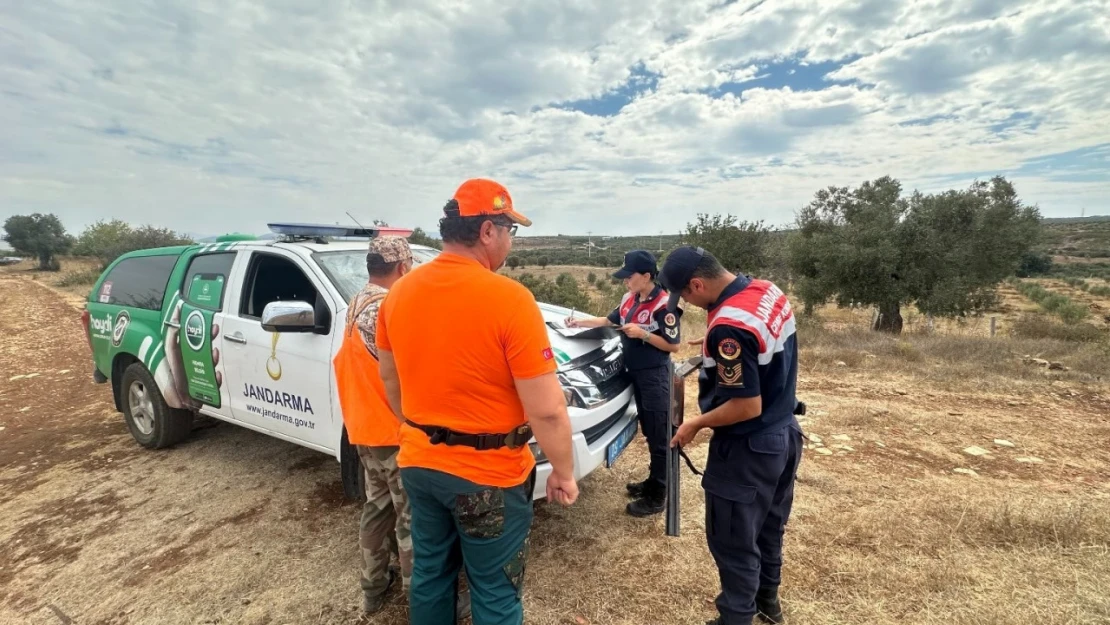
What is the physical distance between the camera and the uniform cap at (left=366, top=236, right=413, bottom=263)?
238 centimetres

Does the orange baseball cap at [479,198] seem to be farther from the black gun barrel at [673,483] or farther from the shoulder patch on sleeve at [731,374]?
the black gun barrel at [673,483]

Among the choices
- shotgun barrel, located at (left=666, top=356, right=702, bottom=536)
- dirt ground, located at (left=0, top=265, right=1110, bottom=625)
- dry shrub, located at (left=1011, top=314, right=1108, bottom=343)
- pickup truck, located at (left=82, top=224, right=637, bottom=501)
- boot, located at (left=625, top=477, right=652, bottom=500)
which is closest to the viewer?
dirt ground, located at (left=0, top=265, right=1110, bottom=625)

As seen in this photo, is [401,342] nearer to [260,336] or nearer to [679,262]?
[679,262]

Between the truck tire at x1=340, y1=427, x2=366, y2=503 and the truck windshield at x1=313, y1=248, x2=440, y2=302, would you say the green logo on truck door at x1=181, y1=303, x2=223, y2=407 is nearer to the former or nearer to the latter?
the truck windshield at x1=313, y1=248, x2=440, y2=302

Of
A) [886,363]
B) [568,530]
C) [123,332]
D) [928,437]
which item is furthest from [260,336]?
[886,363]

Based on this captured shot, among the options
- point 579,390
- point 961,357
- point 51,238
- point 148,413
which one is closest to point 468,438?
point 579,390

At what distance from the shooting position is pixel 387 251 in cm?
240

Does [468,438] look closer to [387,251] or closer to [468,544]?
[468,544]

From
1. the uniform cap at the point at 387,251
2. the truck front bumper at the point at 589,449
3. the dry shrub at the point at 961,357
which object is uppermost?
the uniform cap at the point at 387,251

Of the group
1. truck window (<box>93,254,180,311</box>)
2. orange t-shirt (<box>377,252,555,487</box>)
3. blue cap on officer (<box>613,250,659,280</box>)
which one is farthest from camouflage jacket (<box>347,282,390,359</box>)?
truck window (<box>93,254,180,311</box>)

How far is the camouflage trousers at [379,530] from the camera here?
8.16 feet

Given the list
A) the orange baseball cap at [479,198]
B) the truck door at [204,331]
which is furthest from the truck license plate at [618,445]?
the truck door at [204,331]

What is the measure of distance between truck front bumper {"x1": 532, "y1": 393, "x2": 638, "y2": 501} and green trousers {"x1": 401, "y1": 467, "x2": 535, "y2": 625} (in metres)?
0.73

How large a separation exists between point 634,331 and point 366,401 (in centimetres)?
159
